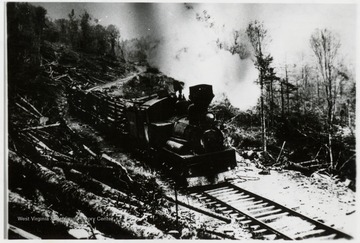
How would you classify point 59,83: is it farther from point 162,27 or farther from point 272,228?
point 272,228

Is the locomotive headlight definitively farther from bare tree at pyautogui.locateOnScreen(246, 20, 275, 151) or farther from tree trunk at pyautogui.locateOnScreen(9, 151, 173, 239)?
tree trunk at pyautogui.locateOnScreen(9, 151, 173, 239)

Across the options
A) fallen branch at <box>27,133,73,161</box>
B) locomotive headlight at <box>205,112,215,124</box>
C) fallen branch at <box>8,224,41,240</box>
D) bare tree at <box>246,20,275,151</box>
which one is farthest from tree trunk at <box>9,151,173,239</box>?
bare tree at <box>246,20,275,151</box>

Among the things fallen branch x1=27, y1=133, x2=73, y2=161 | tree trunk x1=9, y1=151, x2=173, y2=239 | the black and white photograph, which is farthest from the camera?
fallen branch x1=27, y1=133, x2=73, y2=161

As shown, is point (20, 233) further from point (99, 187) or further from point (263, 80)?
point (263, 80)

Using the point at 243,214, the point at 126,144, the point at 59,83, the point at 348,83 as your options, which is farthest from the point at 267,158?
the point at 59,83

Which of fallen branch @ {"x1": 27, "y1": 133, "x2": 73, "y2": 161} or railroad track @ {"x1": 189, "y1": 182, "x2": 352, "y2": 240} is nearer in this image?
railroad track @ {"x1": 189, "y1": 182, "x2": 352, "y2": 240}

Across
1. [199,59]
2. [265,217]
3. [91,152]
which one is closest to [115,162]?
[91,152]
